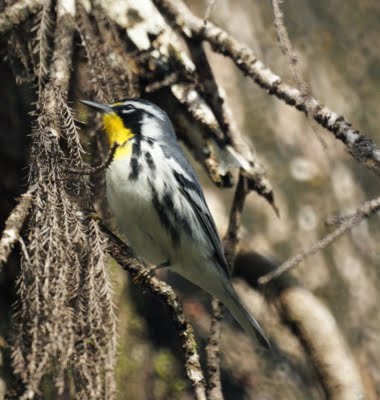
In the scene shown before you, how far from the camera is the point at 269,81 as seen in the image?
10.3 ft

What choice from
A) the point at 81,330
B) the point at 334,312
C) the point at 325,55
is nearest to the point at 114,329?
the point at 81,330

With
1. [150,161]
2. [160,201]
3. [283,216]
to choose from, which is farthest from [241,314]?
[283,216]

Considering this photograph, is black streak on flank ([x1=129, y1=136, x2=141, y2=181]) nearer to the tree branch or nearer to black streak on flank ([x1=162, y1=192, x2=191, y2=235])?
black streak on flank ([x1=162, y1=192, x2=191, y2=235])

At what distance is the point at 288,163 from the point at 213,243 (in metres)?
1.19

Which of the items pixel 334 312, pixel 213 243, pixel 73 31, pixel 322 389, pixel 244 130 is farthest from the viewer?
pixel 244 130

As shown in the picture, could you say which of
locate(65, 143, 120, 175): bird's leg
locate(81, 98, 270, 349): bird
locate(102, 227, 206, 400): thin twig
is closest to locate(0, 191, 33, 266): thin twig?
locate(65, 143, 120, 175): bird's leg

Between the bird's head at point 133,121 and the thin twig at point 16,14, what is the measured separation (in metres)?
0.42

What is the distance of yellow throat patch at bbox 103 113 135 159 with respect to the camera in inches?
127

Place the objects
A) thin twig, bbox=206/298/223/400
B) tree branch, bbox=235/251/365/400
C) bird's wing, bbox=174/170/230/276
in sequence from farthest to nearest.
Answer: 1. tree branch, bbox=235/251/365/400
2. bird's wing, bbox=174/170/230/276
3. thin twig, bbox=206/298/223/400

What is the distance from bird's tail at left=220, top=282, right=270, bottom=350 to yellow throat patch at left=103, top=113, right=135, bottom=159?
0.79m

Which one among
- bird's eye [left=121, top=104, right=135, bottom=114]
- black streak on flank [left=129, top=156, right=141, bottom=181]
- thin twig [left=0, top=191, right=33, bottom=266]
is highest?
bird's eye [left=121, top=104, right=135, bottom=114]

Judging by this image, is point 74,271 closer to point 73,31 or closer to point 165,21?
point 73,31

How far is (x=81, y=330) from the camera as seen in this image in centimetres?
213

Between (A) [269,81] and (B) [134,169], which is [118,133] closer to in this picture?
(B) [134,169]
